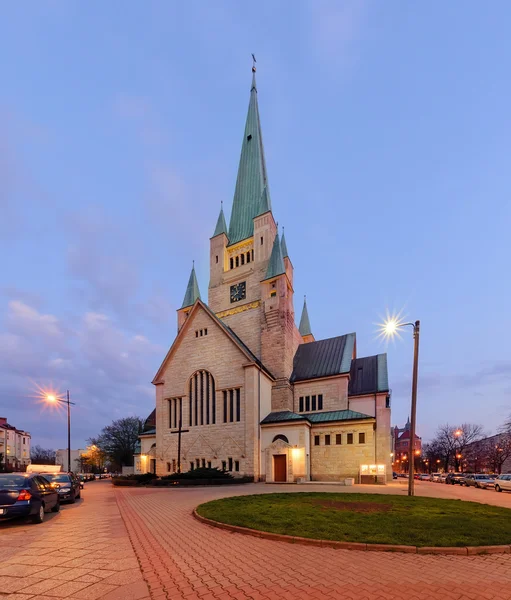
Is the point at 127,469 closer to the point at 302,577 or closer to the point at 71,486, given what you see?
the point at 71,486

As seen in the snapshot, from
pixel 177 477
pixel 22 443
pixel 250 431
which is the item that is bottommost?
pixel 22 443

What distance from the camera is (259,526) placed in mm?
9305

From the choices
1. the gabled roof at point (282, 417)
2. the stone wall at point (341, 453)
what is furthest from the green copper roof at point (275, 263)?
the stone wall at point (341, 453)

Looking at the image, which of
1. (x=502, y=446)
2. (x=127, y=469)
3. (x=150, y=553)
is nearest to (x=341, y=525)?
(x=150, y=553)

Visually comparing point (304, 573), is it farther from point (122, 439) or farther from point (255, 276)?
point (122, 439)

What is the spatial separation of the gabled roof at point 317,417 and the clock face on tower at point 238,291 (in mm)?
14913

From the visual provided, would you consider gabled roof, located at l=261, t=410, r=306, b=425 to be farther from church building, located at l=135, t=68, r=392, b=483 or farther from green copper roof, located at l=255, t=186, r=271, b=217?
green copper roof, located at l=255, t=186, r=271, b=217

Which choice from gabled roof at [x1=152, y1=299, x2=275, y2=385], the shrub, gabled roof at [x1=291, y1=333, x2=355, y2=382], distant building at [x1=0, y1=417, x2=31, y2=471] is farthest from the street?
distant building at [x1=0, y1=417, x2=31, y2=471]

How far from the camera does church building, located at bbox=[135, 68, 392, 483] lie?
35.4 meters

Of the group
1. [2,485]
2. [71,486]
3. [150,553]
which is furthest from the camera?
[71,486]

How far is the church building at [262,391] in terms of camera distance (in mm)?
35375

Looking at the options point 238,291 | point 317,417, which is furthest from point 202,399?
point 238,291

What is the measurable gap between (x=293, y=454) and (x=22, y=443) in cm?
9051

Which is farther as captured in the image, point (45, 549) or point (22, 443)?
point (22, 443)
